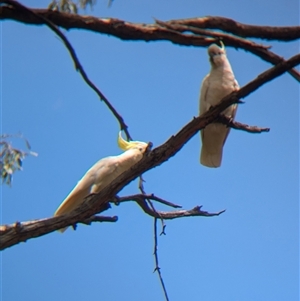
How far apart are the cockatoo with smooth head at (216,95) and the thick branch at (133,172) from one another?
2.24ft

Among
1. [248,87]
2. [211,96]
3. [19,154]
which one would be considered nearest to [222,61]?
[211,96]

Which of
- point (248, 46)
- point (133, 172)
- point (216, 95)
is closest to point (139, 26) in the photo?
point (248, 46)

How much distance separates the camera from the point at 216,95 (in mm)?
3260

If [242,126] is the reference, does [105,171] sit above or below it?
above

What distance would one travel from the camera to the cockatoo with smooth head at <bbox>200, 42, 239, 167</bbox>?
3254 mm

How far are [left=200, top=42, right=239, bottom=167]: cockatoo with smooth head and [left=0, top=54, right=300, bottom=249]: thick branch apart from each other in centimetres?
68

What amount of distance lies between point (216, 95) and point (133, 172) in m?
0.98

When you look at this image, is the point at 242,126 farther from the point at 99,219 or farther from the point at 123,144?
the point at 123,144

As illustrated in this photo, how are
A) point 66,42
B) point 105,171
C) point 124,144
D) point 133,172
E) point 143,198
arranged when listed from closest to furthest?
point 66,42
point 133,172
point 143,198
point 105,171
point 124,144

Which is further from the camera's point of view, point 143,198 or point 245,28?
point 143,198

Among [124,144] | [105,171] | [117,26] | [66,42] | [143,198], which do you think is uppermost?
[124,144]

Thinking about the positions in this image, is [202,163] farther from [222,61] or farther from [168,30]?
[168,30]

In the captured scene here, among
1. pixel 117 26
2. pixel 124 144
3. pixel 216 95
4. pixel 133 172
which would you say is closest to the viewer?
pixel 117 26

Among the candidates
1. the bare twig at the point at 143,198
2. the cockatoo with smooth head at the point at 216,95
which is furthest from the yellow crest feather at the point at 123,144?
the bare twig at the point at 143,198
